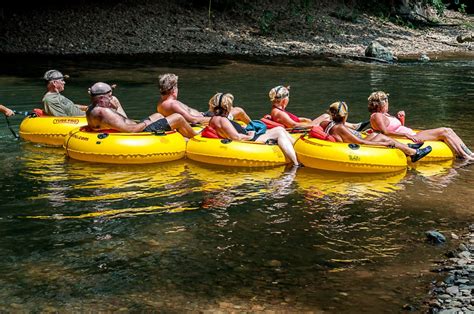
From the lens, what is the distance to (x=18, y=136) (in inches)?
Result: 448

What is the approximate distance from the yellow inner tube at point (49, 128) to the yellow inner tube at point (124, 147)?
1.10m

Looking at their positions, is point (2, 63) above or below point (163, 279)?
above

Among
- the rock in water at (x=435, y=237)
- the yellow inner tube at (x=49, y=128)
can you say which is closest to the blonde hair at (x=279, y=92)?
the yellow inner tube at (x=49, y=128)

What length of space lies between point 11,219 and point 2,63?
14.5 m

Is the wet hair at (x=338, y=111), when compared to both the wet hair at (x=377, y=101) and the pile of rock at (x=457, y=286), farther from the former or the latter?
the pile of rock at (x=457, y=286)

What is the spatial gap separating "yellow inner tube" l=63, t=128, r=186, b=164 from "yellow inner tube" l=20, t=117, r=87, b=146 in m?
1.10

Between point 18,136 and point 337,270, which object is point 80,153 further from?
point 337,270

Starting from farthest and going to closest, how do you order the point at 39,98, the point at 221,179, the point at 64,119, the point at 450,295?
the point at 39,98 < the point at 64,119 < the point at 221,179 < the point at 450,295

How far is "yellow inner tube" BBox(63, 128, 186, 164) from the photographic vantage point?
9.48 meters

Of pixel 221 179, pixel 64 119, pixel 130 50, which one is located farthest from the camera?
pixel 130 50

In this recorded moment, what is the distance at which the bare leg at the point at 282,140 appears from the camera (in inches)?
Result: 377

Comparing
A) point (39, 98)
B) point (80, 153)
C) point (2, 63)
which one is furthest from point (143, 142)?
point (2, 63)

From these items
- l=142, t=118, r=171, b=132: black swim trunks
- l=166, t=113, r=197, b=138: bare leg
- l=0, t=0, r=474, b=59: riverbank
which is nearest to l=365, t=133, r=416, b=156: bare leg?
l=166, t=113, r=197, b=138: bare leg

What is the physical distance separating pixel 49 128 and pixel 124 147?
2032mm
